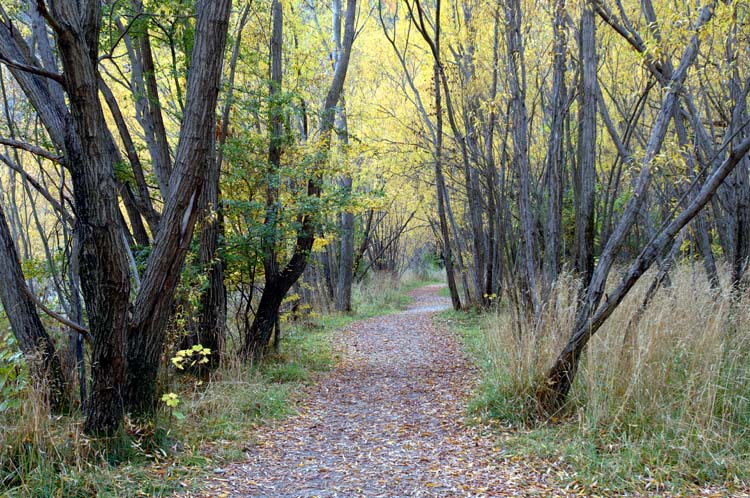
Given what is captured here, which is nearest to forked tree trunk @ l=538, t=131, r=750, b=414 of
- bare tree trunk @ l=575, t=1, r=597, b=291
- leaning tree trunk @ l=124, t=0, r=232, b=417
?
bare tree trunk @ l=575, t=1, r=597, b=291

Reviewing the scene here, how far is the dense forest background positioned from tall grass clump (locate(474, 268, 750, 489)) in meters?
0.02

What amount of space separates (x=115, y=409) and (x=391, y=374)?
4.42 meters

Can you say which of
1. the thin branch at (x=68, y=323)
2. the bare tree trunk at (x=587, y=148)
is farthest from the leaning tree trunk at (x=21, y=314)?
the bare tree trunk at (x=587, y=148)

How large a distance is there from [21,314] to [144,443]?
1587mm

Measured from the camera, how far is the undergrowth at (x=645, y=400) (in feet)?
11.5

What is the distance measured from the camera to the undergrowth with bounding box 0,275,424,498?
3.16m

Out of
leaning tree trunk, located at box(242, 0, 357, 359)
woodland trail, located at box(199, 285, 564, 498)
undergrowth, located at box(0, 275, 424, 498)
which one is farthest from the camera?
leaning tree trunk, located at box(242, 0, 357, 359)

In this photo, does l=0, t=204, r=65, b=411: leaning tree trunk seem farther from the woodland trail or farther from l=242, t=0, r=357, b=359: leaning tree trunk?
l=242, t=0, r=357, b=359: leaning tree trunk

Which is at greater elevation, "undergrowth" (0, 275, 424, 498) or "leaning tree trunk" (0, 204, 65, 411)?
"leaning tree trunk" (0, 204, 65, 411)

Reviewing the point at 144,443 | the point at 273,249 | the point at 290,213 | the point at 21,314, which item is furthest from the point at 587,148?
the point at 21,314

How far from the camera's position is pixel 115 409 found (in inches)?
144

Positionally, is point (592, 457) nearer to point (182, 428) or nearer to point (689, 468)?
point (689, 468)

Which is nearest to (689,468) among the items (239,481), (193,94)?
(239,481)

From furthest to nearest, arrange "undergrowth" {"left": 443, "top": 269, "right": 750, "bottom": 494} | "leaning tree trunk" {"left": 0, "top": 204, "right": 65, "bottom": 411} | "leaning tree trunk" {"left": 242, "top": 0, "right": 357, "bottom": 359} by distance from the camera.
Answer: "leaning tree trunk" {"left": 242, "top": 0, "right": 357, "bottom": 359}
"leaning tree trunk" {"left": 0, "top": 204, "right": 65, "bottom": 411}
"undergrowth" {"left": 443, "top": 269, "right": 750, "bottom": 494}
